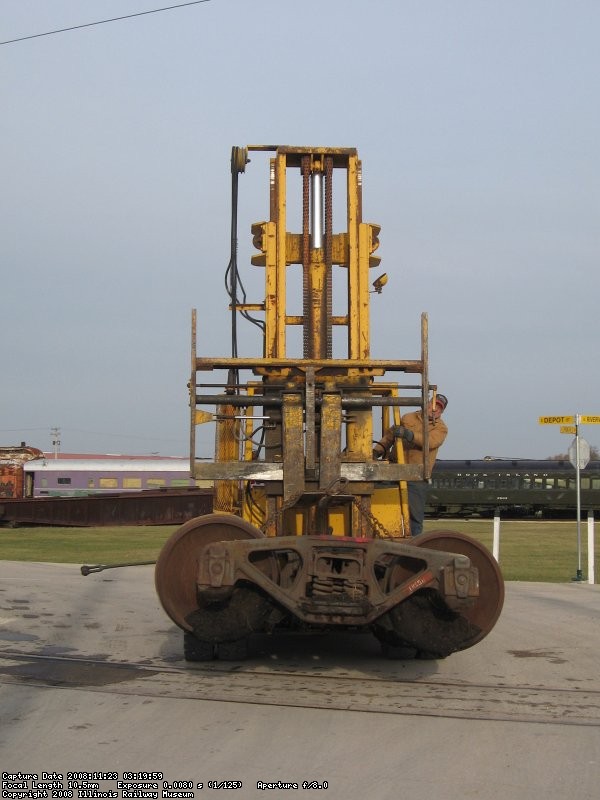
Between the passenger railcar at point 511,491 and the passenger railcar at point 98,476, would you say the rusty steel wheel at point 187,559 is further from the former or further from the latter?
the passenger railcar at point 98,476

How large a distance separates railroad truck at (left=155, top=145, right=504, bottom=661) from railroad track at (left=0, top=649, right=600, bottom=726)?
12.2 inches

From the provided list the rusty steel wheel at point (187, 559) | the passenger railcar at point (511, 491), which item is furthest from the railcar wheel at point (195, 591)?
the passenger railcar at point (511, 491)

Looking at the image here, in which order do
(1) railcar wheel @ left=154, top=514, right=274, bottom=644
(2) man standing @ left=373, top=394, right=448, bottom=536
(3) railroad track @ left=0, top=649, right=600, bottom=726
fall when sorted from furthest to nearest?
(2) man standing @ left=373, top=394, right=448, bottom=536 → (1) railcar wheel @ left=154, top=514, right=274, bottom=644 → (3) railroad track @ left=0, top=649, right=600, bottom=726

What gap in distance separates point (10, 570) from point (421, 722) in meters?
11.2

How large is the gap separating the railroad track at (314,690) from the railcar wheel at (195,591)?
16.4 inches

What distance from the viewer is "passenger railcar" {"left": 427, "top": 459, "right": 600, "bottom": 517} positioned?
139 ft

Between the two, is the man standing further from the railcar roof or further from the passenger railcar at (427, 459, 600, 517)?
the railcar roof

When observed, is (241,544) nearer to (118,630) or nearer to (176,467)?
(118,630)

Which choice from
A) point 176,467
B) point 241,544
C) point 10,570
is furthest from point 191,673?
point 176,467

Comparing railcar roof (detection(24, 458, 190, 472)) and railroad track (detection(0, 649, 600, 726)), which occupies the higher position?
railcar roof (detection(24, 458, 190, 472))

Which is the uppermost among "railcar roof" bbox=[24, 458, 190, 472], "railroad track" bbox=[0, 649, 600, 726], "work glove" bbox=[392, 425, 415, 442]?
"work glove" bbox=[392, 425, 415, 442]

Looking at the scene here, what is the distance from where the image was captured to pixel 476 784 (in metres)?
4.86

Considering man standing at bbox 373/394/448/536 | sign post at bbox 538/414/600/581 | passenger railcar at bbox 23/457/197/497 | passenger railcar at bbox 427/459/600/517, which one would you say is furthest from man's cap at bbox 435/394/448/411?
passenger railcar at bbox 23/457/197/497

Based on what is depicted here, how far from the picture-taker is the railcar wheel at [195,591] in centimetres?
702
